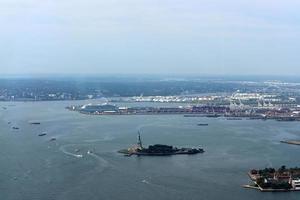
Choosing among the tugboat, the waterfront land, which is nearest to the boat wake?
the tugboat

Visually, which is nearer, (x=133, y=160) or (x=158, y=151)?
(x=133, y=160)

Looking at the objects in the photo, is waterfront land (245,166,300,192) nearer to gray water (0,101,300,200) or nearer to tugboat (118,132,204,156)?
gray water (0,101,300,200)

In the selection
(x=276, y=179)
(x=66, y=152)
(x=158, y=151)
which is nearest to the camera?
(x=276, y=179)

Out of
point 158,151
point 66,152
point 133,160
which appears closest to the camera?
point 133,160

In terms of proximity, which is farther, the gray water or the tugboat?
the tugboat

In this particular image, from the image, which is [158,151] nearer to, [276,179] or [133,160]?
[133,160]

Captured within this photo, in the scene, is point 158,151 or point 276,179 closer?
point 276,179

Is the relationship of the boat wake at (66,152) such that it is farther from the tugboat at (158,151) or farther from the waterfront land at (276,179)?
the waterfront land at (276,179)

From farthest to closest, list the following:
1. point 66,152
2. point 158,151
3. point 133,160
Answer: point 158,151
point 66,152
point 133,160

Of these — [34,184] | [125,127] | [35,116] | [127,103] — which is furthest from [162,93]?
[34,184]

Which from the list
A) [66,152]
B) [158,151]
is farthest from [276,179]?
[66,152]
